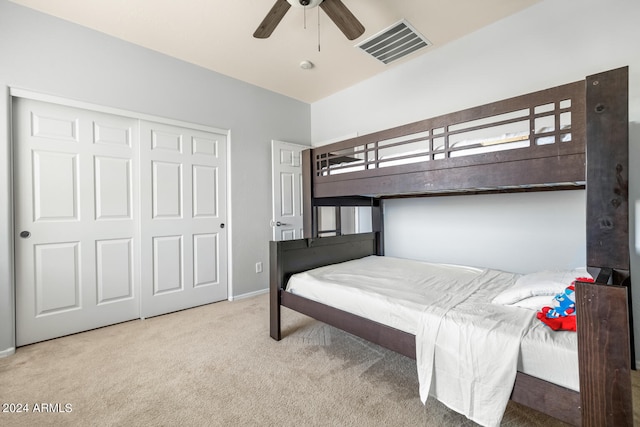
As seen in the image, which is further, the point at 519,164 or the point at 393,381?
the point at 393,381

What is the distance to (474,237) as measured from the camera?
2576mm

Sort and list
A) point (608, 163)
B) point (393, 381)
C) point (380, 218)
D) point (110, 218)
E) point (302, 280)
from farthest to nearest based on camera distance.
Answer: point (380, 218) → point (110, 218) → point (302, 280) → point (393, 381) → point (608, 163)

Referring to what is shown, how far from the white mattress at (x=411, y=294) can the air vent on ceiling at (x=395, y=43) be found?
205 centimetres

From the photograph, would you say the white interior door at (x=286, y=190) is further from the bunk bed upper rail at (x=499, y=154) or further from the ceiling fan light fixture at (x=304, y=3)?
the ceiling fan light fixture at (x=304, y=3)

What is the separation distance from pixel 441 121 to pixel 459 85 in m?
1.24

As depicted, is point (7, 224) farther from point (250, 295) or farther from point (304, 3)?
point (304, 3)

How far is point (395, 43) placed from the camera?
2588mm

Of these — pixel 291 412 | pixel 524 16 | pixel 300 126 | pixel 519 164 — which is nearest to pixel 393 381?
pixel 291 412

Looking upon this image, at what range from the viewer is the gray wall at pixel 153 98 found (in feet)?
6.63

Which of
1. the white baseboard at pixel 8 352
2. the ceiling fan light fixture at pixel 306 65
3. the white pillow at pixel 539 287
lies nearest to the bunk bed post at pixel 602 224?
the white pillow at pixel 539 287

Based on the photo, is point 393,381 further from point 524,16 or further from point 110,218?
point 524,16

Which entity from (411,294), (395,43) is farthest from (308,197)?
(395,43)

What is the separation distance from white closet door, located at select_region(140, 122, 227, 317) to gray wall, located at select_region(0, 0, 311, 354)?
166 millimetres

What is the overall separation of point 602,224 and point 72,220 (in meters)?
3.47
